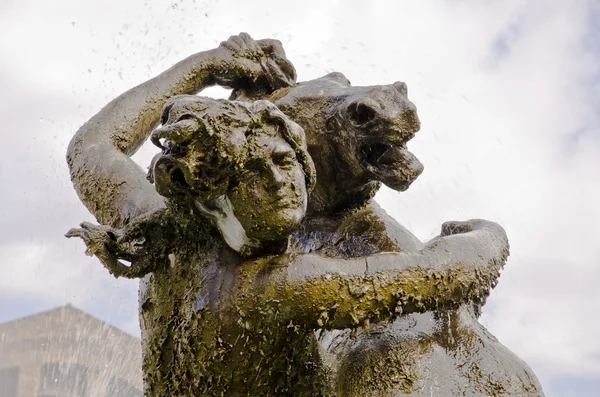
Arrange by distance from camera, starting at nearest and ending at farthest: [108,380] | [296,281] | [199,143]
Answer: [199,143], [296,281], [108,380]

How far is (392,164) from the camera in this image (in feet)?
10.1

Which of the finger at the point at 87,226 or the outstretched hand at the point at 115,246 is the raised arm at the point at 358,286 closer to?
the outstretched hand at the point at 115,246

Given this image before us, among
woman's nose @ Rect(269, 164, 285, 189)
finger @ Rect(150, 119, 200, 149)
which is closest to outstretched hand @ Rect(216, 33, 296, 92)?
woman's nose @ Rect(269, 164, 285, 189)

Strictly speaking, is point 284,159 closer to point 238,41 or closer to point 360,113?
point 360,113

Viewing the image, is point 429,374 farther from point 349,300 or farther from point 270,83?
point 270,83

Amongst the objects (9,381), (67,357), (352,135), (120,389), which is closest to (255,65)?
(352,135)

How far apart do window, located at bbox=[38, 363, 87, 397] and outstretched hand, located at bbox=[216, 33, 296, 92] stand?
3529 millimetres

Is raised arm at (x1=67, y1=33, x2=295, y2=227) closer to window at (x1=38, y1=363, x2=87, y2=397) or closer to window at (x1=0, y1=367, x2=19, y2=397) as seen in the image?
window at (x1=38, y1=363, x2=87, y2=397)

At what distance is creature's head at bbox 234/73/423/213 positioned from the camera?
2982mm

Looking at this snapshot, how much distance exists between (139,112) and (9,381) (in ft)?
16.2

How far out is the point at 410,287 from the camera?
2697 millimetres

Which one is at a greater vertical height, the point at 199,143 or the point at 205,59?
the point at 205,59

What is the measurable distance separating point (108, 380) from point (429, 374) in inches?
147

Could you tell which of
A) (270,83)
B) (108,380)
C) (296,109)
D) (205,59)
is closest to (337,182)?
(296,109)
